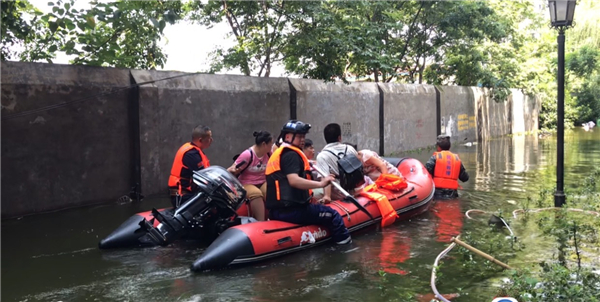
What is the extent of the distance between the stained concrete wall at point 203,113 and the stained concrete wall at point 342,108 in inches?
29.2

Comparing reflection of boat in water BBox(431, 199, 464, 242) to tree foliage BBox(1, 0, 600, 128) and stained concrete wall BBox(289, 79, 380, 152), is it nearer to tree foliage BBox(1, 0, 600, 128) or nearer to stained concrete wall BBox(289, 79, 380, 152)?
tree foliage BBox(1, 0, 600, 128)

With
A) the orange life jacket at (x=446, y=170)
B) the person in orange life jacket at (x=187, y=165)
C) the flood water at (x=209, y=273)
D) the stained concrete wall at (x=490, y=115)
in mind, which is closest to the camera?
the flood water at (x=209, y=273)

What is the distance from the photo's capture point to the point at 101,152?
8.74 m

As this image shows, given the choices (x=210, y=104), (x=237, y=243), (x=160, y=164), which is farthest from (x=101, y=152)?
(x=237, y=243)

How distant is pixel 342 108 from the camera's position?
1402 cm

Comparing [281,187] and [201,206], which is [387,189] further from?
[201,206]

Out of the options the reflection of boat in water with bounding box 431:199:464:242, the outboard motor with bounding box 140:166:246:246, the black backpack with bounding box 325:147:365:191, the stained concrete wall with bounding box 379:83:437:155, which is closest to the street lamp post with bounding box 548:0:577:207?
the reflection of boat in water with bounding box 431:199:464:242

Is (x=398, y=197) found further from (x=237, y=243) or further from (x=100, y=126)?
(x=100, y=126)

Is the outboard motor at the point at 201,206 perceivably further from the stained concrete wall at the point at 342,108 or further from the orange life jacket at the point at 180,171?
the stained concrete wall at the point at 342,108

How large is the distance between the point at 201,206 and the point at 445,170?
15.1 ft

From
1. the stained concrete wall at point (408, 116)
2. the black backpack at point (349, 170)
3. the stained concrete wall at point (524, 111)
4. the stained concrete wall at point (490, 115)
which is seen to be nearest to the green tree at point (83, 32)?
the black backpack at point (349, 170)

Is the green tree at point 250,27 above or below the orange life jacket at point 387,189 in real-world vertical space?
above

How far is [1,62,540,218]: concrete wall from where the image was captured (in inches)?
306

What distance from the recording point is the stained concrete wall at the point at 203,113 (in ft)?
30.6
